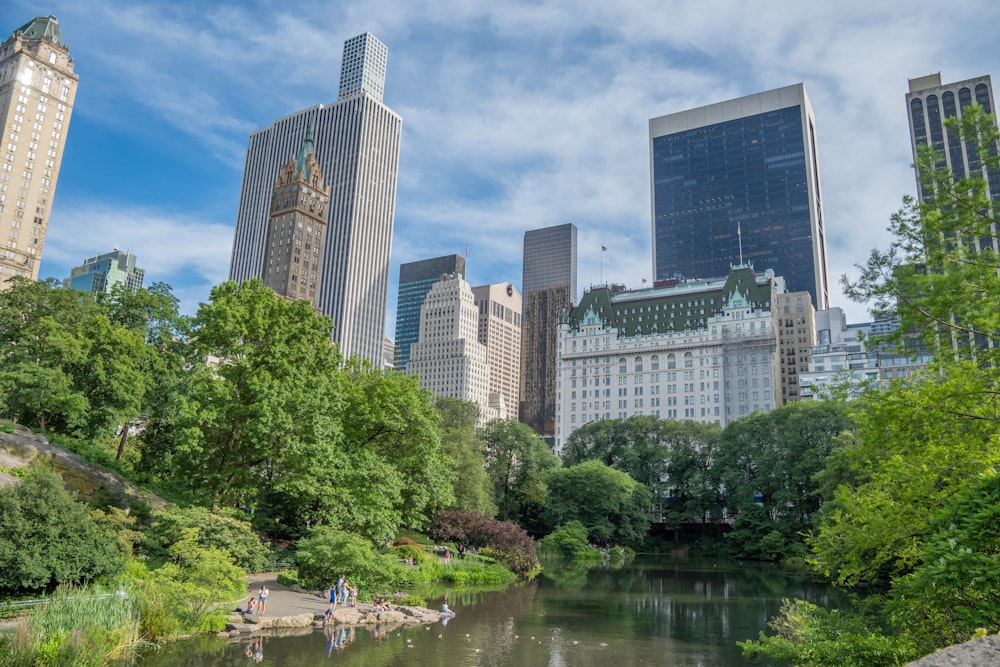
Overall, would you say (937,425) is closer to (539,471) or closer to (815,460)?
(815,460)

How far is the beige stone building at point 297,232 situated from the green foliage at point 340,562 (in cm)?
14966

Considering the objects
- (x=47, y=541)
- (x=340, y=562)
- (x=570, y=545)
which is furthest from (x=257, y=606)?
(x=570, y=545)

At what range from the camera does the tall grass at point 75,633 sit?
18203mm

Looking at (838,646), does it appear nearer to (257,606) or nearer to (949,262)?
(949,262)

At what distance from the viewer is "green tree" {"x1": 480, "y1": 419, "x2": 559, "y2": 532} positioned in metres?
90.4

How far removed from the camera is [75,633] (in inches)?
761

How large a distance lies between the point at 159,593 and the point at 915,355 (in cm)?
2596

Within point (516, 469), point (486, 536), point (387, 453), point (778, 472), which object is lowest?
point (486, 536)

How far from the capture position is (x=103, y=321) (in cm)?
4609

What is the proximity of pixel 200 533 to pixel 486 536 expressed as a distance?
3042 centimetres

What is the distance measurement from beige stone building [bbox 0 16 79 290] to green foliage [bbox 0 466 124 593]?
13338 cm

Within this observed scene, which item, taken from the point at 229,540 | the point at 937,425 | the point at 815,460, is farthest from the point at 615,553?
the point at 937,425

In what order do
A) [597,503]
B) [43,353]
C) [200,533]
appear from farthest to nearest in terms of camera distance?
[597,503], [43,353], [200,533]

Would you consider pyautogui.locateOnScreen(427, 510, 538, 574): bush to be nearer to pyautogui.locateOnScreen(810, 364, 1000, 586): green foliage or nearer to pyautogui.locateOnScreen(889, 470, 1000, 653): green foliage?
pyautogui.locateOnScreen(810, 364, 1000, 586): green foliage
